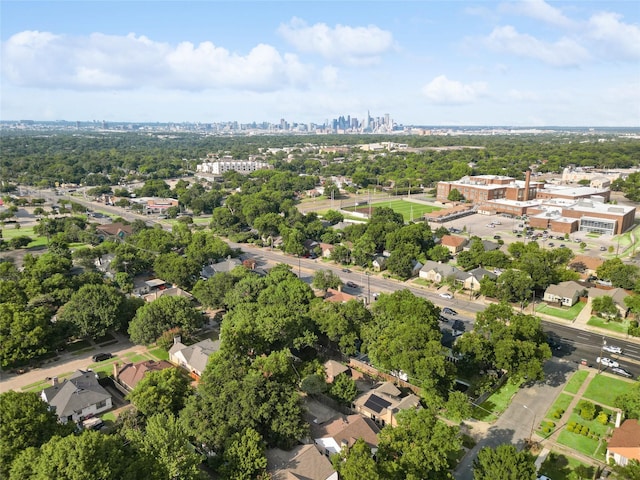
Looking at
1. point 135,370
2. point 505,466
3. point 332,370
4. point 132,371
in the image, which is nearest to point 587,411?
point 505,466

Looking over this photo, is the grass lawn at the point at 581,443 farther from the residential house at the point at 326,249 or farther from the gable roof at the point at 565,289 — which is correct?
the residential house at the point at 326,249

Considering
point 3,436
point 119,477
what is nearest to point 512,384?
point 119,477

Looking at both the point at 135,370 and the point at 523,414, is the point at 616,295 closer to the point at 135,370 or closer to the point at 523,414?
the point at 523,414

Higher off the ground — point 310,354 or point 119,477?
point 119,477

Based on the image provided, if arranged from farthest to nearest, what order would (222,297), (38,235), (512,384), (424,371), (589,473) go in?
(38,235), (222,297), (512,384), (424,371), (589,473)

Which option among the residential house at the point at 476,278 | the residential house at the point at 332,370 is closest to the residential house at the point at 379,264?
the residential house at the point at 476,278

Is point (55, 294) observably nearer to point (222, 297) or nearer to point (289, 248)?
point (222, 297)

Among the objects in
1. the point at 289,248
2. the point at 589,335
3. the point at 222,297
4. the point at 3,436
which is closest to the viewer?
the point at 3,436
